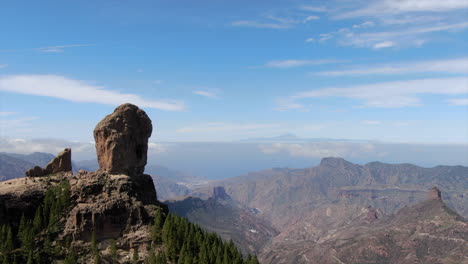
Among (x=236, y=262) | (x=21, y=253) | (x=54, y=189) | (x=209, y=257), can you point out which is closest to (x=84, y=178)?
(x=54, y=189)

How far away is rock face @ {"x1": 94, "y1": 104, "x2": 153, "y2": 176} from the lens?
299 ft

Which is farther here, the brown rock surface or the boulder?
the brown rock surface

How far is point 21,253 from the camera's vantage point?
2940 inches

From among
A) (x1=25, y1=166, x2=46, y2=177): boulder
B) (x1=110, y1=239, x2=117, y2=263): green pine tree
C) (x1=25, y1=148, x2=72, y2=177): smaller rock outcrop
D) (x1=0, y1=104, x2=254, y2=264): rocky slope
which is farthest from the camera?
(x1=25, y1=148, x2=72, y2=177): smaller rock outcrop

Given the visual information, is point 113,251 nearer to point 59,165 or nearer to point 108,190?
point 108,190

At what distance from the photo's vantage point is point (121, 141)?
9212cm

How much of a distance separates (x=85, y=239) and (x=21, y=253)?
13.2m

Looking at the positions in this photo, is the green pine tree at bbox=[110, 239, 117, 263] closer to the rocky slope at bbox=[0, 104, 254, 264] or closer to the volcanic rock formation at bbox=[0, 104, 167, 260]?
the rocky slope at bbox=[0, 104, 254, 264]

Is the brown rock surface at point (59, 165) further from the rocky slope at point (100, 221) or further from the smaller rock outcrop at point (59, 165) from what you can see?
the rocky slope at point (100, 221)

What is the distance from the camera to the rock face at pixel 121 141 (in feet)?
299

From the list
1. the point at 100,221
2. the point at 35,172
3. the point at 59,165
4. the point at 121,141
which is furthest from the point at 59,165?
the point at 100,221

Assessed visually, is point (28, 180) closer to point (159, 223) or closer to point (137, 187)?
point (137, 187)

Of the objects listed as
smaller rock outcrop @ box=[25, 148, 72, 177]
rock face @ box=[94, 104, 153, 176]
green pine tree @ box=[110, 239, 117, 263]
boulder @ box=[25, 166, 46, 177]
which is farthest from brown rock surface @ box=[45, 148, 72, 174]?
green pine tree @ box=[110, 239, 117, 263]

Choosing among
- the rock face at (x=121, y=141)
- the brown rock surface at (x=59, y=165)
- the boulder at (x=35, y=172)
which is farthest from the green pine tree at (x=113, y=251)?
the boulder at (x=35, y=172)
